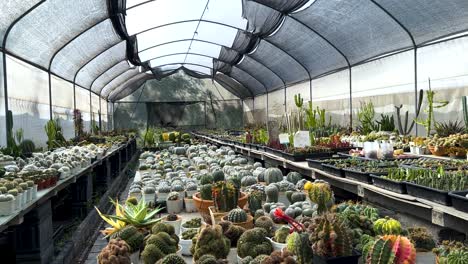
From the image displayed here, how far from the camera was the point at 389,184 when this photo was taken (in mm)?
4305

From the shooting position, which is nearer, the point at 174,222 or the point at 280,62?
the point at 174,222

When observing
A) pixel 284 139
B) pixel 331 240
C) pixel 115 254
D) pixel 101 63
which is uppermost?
pixel 101 63

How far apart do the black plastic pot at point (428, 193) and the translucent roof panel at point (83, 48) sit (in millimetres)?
7693

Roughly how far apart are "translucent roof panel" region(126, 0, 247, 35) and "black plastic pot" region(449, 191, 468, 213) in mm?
8879

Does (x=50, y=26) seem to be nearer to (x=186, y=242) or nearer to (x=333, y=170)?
(x=333, y=170)

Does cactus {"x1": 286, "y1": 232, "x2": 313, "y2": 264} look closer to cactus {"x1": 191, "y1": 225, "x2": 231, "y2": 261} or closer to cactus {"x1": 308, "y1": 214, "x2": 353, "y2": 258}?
cactus {"x1": 308, "y1": 214, "x2": 353, "y2": 258}

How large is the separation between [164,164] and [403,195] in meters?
4.24

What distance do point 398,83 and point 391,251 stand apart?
323 inches

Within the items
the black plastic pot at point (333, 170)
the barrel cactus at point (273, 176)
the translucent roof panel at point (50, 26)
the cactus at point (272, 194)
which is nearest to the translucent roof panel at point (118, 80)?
the translucent roof panel at point (50, 26)

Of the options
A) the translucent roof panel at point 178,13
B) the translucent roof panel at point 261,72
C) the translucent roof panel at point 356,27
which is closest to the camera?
the translucent roof panel at point 356,27

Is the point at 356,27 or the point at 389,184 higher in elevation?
the point at 356,27

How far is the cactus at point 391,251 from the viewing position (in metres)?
1.72

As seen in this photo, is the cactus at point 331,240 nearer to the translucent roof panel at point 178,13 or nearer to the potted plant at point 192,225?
the potted plant at point 192,225

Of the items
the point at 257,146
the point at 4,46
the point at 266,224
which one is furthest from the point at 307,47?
the point at 266,224
